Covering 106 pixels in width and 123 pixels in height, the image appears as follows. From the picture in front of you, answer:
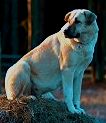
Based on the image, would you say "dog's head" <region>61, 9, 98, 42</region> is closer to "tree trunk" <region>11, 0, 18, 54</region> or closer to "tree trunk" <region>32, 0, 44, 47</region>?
"tree trunk" <region>32, 0, 44, 47</region>

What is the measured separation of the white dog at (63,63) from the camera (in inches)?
397

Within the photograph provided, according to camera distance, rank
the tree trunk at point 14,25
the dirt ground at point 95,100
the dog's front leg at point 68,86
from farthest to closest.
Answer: the tree trunk at point 14,25 < the dirt ground at point 95,100 < the dog's front leg at point 68,86

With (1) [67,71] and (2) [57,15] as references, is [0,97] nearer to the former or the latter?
(1) [67,71]

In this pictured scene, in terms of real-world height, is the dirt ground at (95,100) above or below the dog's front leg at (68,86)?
below

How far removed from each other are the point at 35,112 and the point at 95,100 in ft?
29.2

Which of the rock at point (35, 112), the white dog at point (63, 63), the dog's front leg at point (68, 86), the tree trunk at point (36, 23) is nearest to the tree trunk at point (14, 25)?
the tree trunk at point (36, 23)

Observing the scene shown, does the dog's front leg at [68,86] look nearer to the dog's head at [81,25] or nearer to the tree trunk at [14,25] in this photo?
the dog's head at [81,25]

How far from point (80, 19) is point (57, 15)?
17.1 m

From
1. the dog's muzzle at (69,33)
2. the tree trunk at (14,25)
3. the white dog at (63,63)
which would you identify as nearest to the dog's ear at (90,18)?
the white dog at (63,63)

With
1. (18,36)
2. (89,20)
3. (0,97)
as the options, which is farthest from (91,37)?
(18,36)

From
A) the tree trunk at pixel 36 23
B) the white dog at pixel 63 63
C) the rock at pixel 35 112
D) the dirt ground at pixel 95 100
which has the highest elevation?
the white dog at pixel 63 63

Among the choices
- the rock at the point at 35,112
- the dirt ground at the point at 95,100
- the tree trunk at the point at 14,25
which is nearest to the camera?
the rock at the point at 35,112

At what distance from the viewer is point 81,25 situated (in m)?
10.1

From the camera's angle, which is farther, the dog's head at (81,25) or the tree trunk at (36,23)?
the tree trunk at (36,23)
